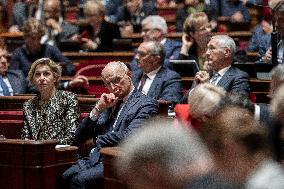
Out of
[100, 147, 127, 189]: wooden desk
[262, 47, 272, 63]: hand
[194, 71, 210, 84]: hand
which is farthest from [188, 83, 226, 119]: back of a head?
[262, 47, 272, 63]: hand

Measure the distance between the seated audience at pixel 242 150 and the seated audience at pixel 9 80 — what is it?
367cm

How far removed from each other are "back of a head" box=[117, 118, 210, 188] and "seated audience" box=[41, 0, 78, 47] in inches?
229

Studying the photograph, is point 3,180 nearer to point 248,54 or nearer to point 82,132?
point 82,132

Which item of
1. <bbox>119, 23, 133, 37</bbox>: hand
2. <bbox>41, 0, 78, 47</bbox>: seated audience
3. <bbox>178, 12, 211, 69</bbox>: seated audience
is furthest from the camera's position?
<bbox>119, 23, 133, 37</bbox>: hand

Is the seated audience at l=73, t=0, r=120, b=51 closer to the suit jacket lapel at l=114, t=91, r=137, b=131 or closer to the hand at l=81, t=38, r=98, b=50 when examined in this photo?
the hand at l=81, t=38, r=98, b=50

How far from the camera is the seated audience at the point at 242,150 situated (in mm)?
1845

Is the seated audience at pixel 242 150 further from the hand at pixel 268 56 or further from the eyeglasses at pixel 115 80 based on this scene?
the hand at pixel 268 56

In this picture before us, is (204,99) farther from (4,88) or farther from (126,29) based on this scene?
(126,29)

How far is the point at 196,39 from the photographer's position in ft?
17.6

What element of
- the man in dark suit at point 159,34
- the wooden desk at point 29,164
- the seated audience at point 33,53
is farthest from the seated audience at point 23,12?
the wooden desk at point 29,164

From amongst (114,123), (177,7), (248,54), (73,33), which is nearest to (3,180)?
(114,123)

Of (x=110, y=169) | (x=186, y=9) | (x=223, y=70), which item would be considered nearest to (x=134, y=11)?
(x=186, y=9)

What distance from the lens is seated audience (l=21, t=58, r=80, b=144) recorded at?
441 cm

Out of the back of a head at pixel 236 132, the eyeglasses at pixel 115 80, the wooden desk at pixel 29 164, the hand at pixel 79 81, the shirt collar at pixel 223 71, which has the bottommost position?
the wooden desk at pixel 29 164
